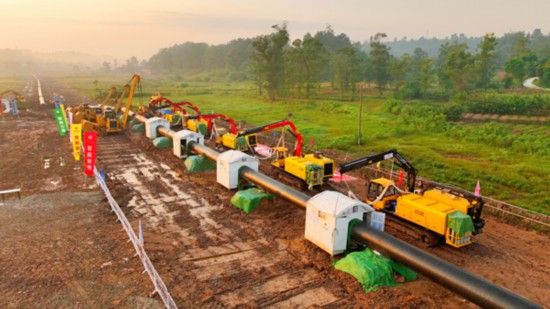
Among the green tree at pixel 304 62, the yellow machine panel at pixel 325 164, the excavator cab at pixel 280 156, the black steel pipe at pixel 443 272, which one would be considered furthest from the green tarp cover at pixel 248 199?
the green tree at pixel 304 62

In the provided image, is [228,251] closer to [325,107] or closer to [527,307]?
[527,307]

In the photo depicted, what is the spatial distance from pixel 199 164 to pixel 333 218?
15.1 metres

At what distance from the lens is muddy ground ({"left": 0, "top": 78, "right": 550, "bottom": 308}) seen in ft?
41.6

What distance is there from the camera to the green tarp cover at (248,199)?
19.9 m

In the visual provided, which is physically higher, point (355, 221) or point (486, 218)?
point (355, 221)

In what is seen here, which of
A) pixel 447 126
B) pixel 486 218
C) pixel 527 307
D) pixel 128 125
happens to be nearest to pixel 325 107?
pixel 447 126

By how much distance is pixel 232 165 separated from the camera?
74.7 feet

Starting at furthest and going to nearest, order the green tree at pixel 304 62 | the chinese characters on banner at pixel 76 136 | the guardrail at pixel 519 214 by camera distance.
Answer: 1. the green tree at pixel 304 62
2. the chinese characters on banner at pixel 76 136
3. the guardrail at pixel 519 214

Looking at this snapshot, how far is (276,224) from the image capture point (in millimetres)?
18516

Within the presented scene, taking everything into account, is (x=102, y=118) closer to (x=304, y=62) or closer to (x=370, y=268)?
(x=370, y=268)

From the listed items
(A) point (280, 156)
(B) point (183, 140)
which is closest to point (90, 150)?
(B) point (183, 140)

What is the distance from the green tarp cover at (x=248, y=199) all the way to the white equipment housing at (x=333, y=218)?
487 centimetres

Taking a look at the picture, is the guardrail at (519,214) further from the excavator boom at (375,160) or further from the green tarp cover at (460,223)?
the green tarp cover at (460,223)

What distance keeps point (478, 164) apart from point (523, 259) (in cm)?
1445
